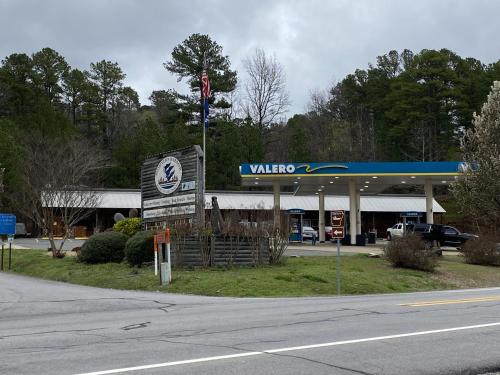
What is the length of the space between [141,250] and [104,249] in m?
2.80

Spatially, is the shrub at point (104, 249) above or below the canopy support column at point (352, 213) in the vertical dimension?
below

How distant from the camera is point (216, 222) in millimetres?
26250

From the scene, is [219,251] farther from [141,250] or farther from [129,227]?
[129,227]

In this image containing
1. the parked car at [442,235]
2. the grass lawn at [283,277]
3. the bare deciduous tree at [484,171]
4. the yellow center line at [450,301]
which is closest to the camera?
the yellow center line at [450,301]

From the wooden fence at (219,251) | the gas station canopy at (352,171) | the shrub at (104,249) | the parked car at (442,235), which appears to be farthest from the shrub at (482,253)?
the shrub at (104,249)

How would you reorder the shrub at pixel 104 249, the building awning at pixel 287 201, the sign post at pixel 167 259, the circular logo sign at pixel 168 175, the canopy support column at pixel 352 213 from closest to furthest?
the sign post at pixel 167 259, the circular logo sign at pixel 168 175, the shrub at pixel 104 249, the canopy support column at pixel 352 213, the building awning at pixel 287 201

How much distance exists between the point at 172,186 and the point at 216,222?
3.15 m

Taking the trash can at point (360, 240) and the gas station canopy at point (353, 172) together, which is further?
the trash can at point (360, 240)

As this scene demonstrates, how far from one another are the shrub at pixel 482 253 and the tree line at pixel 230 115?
3833cm

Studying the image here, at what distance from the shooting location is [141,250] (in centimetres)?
2600

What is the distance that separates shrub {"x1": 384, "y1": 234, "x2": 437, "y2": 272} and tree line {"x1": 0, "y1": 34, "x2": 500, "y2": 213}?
42.0 m

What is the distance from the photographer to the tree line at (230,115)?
71.0m

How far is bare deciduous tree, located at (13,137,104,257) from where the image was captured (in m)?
35.8

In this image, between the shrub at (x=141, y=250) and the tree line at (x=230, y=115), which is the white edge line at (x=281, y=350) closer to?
the shrub at (x=141, y=250)
